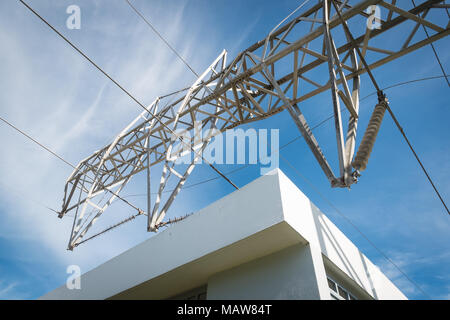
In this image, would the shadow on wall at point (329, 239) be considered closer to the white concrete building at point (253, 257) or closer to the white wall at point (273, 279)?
the white concrete building at point (253, 257)

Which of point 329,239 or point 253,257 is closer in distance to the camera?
point 253,257

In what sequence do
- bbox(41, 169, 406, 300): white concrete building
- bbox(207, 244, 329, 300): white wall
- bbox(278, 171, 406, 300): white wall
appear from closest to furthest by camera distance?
bbox(207, 244, 329, 300): white wall → bbox(41, 169, 406, 300): white concrete building → bbox(278, 171, 406, 300): white wall

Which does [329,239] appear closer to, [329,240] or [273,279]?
[329,240]

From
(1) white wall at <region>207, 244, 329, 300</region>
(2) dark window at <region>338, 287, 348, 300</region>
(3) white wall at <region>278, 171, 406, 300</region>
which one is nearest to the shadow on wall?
(3) white wall at <region>278, 171, 406, 300</region>

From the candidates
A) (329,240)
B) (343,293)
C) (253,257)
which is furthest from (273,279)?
(343,293)

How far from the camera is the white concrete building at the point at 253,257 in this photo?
17.1 feet

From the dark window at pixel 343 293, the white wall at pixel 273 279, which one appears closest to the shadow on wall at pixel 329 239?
the dark window at pixel 343 293

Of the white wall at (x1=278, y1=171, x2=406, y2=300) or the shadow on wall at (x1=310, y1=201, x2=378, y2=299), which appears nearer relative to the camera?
the white wall at (x1=278, y1=171, x2=406, y2=300)

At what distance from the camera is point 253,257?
596 cm

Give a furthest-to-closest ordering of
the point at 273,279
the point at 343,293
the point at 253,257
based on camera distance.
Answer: the point at 343,293, the point at 253,257, the point at 273,279

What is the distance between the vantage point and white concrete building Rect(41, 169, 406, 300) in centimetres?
521

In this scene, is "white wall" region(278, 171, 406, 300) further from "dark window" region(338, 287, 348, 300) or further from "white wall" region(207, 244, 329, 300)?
"white wall" region(207, 244, 329, 300)

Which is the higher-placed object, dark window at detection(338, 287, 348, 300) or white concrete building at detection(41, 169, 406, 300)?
white concrete building at detection(41, 169, 406, 300)
